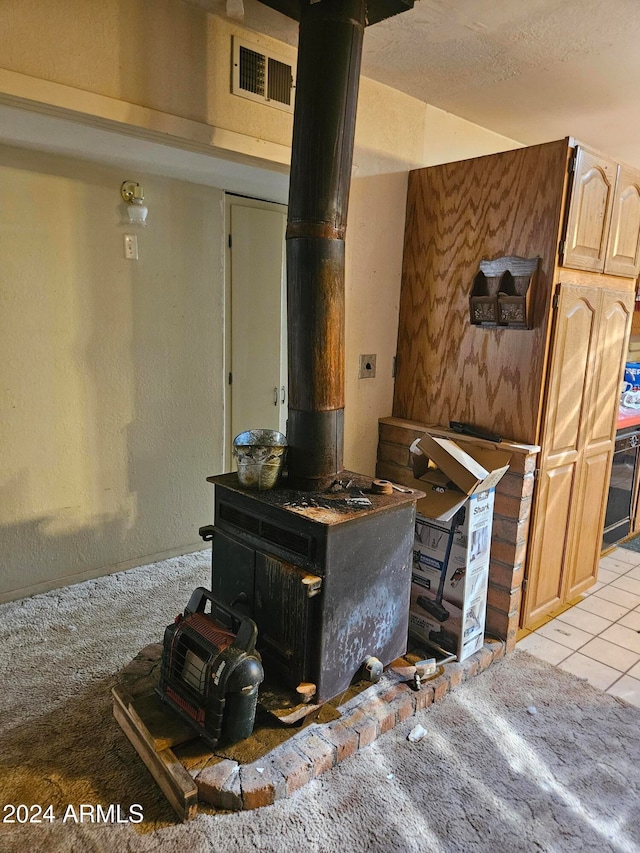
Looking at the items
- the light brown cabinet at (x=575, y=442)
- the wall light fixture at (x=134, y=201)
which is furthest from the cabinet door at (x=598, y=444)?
the wall light fixture at (x=134, y=201)

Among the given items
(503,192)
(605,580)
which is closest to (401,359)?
(503,192)

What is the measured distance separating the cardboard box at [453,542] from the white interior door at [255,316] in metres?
1.51

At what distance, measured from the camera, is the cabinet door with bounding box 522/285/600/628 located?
2.47 meters

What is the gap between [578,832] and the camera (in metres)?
1.62

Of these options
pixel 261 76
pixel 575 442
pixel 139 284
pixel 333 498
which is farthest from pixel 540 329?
pixel 139 284

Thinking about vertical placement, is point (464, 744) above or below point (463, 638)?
below

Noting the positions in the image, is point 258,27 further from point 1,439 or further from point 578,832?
A: point 578,832

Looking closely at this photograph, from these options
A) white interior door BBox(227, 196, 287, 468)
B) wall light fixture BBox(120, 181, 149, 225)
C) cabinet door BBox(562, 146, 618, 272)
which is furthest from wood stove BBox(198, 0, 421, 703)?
white interior door BBox(227, 196, 287, 468)

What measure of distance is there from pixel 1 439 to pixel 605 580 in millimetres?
3280

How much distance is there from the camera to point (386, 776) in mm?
1778

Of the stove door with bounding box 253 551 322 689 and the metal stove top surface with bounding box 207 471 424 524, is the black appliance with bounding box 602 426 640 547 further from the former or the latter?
the stove door with bounding box 253 551 322 689

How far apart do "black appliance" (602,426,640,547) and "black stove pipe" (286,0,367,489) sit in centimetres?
205

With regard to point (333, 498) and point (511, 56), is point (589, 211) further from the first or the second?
point (333, 498)

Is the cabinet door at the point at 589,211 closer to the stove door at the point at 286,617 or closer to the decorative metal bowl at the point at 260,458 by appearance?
the decorative metal bowl at the point at 260,458
